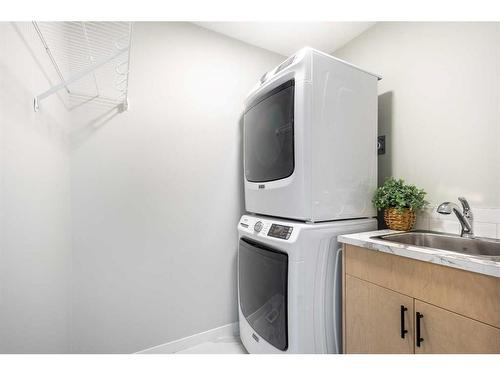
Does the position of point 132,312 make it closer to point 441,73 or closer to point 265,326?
point 265,326

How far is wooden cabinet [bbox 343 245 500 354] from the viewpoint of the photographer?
2.70 feet

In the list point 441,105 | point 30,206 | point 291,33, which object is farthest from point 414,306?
point 291,33

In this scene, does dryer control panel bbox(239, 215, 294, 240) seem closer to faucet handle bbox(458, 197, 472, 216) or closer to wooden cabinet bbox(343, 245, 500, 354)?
wooden cabinet bbox(343, 245, 500, 354)

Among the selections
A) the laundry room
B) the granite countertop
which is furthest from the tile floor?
the granite countertop

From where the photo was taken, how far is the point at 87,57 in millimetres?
1375

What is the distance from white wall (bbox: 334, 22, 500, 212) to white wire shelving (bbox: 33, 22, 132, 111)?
1.66 metres

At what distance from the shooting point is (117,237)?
1585 millimetres

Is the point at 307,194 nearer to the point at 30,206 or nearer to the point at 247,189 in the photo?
the point at 247,189

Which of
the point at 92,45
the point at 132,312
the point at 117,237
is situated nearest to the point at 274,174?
the point at 117,237

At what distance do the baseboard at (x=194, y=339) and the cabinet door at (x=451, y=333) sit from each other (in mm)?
1364

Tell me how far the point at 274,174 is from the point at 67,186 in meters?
1.19

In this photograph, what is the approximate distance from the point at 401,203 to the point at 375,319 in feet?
2.17

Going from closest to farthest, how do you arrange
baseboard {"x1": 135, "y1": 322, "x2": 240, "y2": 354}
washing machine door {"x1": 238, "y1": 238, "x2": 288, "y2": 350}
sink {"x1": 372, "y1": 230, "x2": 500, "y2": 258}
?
sink {"x1": 372, "y1": 230, "x2": 500, "y2": 258}
washing machine door {"x1": 238, "y1": 238, "x2": 288, "y2": 350}
baseboard {"x1": 135, "y1": 322, "x2": 240, "y2": 354}

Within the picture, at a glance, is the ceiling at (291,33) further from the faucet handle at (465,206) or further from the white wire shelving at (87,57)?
the faucet handle at (465,206)
